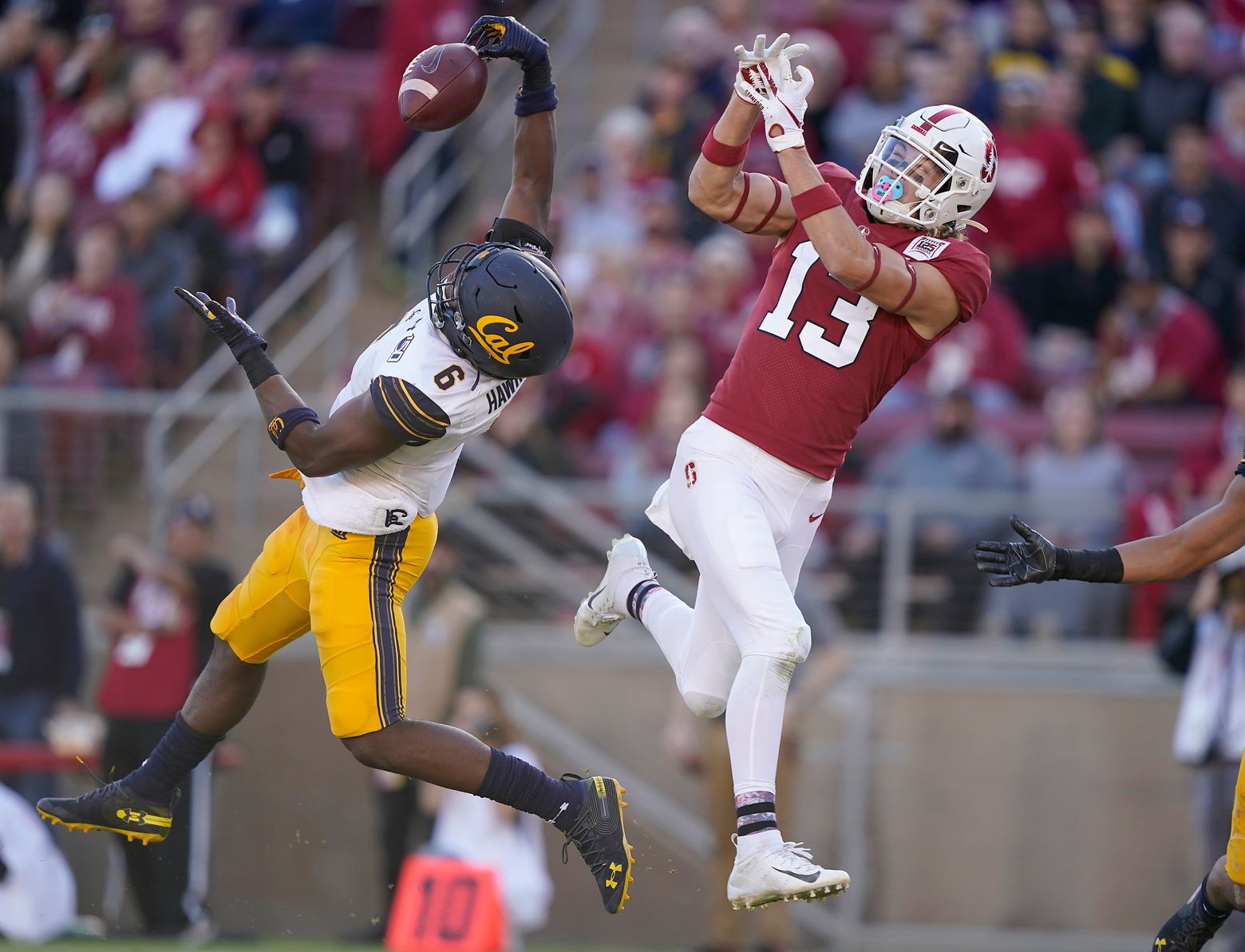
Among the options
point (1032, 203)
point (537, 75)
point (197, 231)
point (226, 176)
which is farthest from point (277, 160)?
point (537, 75)

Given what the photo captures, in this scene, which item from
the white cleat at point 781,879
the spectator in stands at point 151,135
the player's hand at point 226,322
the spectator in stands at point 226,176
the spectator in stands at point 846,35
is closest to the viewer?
the white cleat at point 781,879

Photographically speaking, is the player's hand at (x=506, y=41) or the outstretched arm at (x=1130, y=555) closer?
the outstretched arm at (x=1130, y=555)

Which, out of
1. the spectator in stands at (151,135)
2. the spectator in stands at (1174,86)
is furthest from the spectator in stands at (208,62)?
the spectator in stands at (1174,86)

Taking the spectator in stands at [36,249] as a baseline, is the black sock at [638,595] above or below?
below

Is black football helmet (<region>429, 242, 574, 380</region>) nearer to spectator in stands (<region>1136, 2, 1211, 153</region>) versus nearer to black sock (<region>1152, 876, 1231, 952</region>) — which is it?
black sock (<region>1152, 876, 1231, 952</region>)

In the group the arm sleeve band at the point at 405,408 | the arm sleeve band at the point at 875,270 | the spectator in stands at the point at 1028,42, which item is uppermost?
the spectator in stands at the point at 1028,42

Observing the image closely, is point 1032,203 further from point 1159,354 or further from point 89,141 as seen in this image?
point 89,141

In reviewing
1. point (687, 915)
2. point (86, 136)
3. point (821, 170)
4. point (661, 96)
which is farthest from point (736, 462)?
point (86, 136)

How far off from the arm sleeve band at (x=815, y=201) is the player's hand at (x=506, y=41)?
1162 mm

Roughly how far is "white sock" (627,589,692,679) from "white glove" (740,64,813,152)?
1607 mm

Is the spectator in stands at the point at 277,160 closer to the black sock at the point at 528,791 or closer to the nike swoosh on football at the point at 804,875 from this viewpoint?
the black sock at the point at 528,791

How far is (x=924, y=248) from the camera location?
5.91 metres

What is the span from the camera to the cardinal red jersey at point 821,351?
588 centimetres

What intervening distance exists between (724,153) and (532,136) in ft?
2.38
